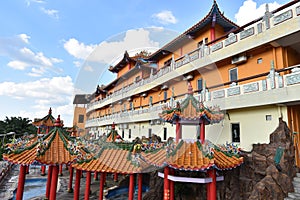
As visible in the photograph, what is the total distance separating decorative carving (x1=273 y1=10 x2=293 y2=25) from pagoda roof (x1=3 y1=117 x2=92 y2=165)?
383 inches

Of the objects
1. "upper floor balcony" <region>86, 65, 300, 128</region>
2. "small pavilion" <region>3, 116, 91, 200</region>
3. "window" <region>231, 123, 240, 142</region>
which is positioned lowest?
"small pavilion" <region>3, 116, 91, 200</region>

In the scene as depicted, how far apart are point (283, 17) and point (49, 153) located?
10.8 m

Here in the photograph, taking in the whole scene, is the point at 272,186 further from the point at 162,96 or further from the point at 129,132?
the point at 129,132

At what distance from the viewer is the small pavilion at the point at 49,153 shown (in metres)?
7.21

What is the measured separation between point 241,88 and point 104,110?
89.6 feet

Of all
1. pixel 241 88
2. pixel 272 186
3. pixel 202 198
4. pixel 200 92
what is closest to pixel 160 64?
pixel 200 92

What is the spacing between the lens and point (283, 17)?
→ 8.72 meters

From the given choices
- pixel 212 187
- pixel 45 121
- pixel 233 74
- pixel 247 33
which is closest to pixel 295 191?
pixel 212 187

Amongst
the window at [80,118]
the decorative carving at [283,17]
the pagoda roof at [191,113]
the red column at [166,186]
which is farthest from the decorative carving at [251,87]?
the window at [80,118]

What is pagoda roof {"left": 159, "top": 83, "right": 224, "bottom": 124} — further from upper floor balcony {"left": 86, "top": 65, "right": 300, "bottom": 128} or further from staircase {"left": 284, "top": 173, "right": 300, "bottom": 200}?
staircase {"left": 284, "top": 173, "right": 300, "bottom": 200}

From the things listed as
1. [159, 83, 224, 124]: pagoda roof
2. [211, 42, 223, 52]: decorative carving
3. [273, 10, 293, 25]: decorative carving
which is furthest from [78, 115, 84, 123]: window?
[273, 10, 293, 25]: decorative carving

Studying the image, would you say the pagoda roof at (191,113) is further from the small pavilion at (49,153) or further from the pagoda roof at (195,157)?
the small pavilion at (49,153)

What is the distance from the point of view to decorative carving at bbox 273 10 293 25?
8.50 metres

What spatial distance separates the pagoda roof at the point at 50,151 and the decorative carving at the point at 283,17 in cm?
973
